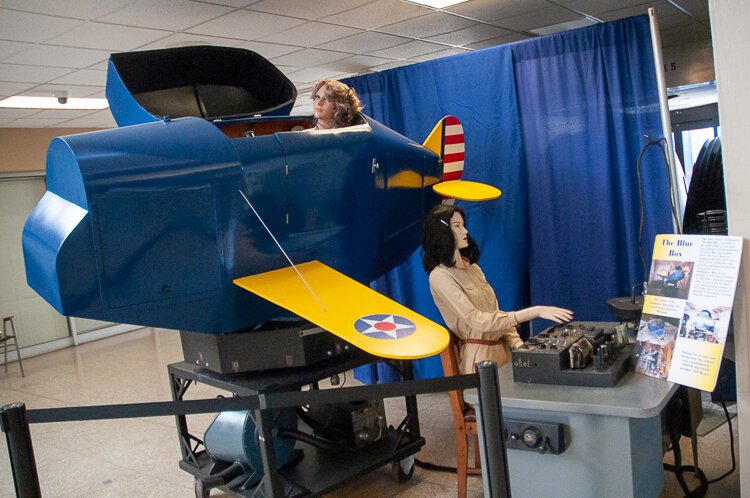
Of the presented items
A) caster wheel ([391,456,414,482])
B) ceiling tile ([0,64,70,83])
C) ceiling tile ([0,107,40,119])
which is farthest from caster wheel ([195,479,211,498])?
ceiling tile ([0,107,40,119])

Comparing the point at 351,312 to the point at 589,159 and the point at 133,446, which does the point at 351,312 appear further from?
the point at 133,446

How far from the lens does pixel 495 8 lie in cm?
493

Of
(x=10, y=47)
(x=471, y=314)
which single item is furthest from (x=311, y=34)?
(x=471, y=314)

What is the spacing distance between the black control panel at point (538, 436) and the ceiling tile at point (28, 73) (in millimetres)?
4803

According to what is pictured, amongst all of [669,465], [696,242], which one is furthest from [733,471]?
[696,242]

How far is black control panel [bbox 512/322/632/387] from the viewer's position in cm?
215

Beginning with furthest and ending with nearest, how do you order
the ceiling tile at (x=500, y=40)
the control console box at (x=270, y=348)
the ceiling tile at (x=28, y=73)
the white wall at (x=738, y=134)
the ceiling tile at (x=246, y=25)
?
the ceiling tile at (x=500, y=40)
the ceiling tile at (x=28, y=73)
the ceiling tile at (x=246, y=25)
the control console box at (x=270, y=348)
the white wall at (x=738, y=134)

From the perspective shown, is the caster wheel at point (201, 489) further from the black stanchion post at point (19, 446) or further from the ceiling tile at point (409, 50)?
the ceiling tile at point (409, 50)

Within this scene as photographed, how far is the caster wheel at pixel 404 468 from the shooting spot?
11.4ft

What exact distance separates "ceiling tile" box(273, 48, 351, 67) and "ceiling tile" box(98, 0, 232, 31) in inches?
55.9

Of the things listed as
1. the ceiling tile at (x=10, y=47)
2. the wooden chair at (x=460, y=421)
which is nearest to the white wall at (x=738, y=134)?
the wooden chair at (x=460, y=421)

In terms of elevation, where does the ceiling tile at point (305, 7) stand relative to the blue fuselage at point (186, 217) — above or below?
above

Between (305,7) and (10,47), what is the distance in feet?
6.84

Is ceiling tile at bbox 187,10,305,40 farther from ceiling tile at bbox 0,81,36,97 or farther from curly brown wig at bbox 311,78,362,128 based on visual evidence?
ceiling tile at bbox 0,81,36,97
